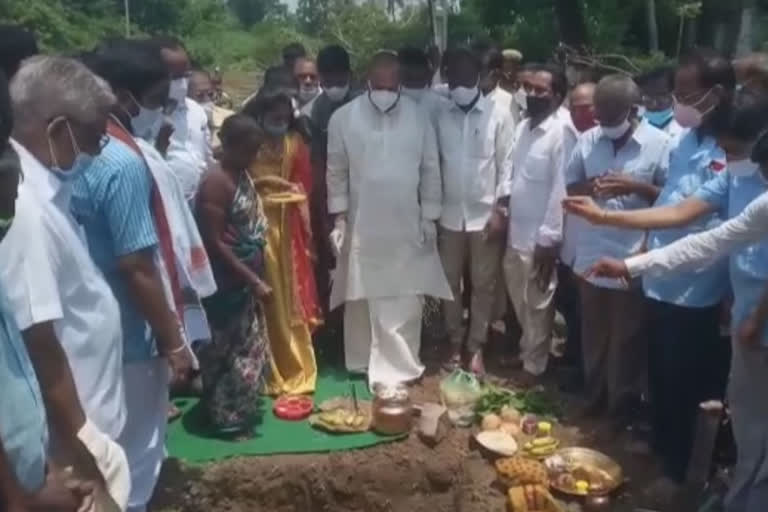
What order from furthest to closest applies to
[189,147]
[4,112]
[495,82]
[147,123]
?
[495,82], [189,147], [147,123], [4,112]

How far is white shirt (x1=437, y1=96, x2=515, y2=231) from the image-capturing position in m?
6.84

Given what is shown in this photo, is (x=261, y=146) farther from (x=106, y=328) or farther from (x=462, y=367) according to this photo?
(x=106, y=328)

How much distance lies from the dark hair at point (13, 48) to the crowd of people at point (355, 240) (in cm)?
1

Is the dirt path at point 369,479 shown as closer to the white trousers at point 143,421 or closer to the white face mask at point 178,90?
the white trousers at point 143,421

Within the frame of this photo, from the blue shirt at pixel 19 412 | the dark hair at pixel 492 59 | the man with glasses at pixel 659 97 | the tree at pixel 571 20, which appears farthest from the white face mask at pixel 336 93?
the tree at pixel 571 20

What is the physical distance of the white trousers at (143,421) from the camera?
418 centimetres

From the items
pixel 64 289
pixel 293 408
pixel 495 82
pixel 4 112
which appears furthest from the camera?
pixel 495 82

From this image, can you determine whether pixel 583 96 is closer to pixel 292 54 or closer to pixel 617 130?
pixel 617 130

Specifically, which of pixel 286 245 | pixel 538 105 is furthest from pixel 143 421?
pixel 538 105

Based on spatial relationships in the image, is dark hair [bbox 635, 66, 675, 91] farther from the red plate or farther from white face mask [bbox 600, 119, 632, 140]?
the red plate

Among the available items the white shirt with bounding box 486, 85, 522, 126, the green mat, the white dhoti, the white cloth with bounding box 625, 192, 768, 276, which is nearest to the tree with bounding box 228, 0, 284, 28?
the white shirt with bounding box 486, 85, 522, 126

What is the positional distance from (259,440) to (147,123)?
192 centimetres

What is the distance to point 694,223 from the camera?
4.95 metres

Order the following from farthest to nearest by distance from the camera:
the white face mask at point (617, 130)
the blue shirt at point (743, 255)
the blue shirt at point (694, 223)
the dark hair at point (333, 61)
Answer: the dark hair at point (333, 61)
the white face mask at point (617, 130)
the blue shirt at point (694, 223)
the blue shirt at point (743, 255)
